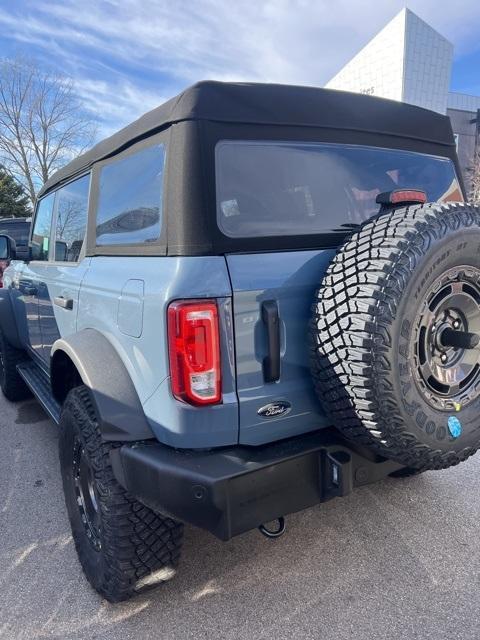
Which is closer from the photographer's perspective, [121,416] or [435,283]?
[435,283]

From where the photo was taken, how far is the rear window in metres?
1.81

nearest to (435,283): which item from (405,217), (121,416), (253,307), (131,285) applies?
(405,217)

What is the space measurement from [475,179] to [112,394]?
79.3ft

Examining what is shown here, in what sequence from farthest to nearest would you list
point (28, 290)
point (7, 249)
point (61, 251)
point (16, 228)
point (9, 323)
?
point (16, 228) → point (9, 323) → point (7, 249) → point (28, 290) → point (61, 251)

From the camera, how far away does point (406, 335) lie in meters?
1.56

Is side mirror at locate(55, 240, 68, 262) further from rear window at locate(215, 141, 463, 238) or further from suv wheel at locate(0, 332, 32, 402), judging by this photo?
suv wheel at locate(0, 332, 32, 402)

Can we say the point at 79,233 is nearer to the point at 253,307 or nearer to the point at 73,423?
the point at 73,423

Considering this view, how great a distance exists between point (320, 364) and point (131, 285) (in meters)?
0.82

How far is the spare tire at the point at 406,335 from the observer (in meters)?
1.53

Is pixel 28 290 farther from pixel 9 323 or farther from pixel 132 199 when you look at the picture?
pixel 132 199

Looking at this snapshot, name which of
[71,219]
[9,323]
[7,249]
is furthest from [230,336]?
[9,323]

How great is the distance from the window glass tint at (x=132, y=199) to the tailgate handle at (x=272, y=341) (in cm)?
56

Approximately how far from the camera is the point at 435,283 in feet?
5.48

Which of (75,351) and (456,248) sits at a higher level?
(456,248)
